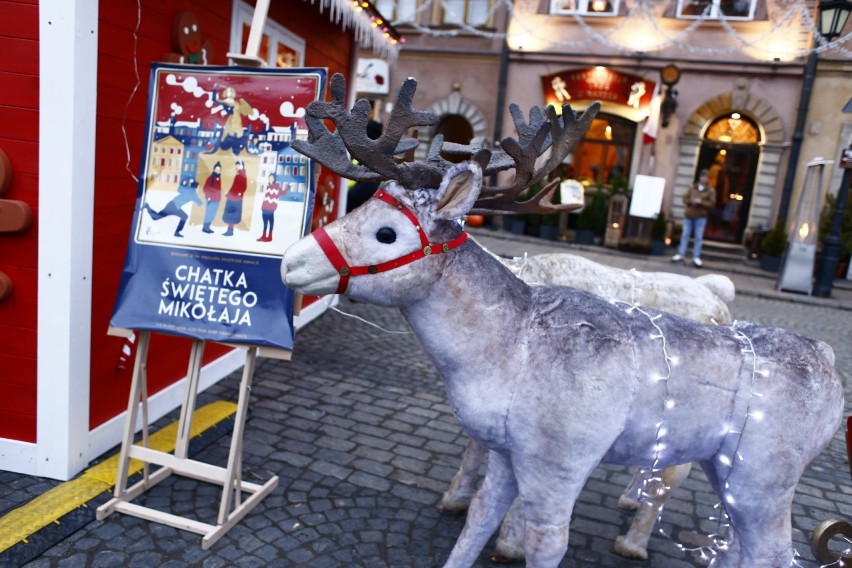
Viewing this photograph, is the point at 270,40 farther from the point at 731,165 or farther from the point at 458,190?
the point at 731,165

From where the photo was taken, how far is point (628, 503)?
147 inches

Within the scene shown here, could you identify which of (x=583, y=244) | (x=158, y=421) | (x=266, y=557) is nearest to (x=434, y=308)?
(x=266, y=557)

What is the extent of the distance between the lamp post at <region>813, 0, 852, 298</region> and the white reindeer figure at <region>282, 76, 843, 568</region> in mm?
9649

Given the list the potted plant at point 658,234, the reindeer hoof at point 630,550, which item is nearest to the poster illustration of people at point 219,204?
the reindeer hoof at point 630,550

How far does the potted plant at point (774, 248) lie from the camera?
1348 centimetres

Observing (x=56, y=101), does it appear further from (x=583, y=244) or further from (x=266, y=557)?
(x=583, y=244)

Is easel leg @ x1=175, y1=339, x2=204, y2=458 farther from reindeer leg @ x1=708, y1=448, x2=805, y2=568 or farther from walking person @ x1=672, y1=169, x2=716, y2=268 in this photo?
walking person @ x1=672, y1=169, x2=716, y2=268

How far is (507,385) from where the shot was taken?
234 cm

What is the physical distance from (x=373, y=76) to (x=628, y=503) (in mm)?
6271

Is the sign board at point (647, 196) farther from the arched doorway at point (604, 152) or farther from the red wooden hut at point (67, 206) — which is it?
the red wooden hut at point (67, 206)

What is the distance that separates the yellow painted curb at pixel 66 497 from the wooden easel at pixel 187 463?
0.57 ft

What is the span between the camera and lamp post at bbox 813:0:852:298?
31.6 ft

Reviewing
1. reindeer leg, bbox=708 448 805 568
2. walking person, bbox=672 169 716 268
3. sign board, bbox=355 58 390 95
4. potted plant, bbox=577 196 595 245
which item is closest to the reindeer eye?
reindeer leg, bbox=708 448 805 568

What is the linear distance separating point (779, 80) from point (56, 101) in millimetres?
15324
